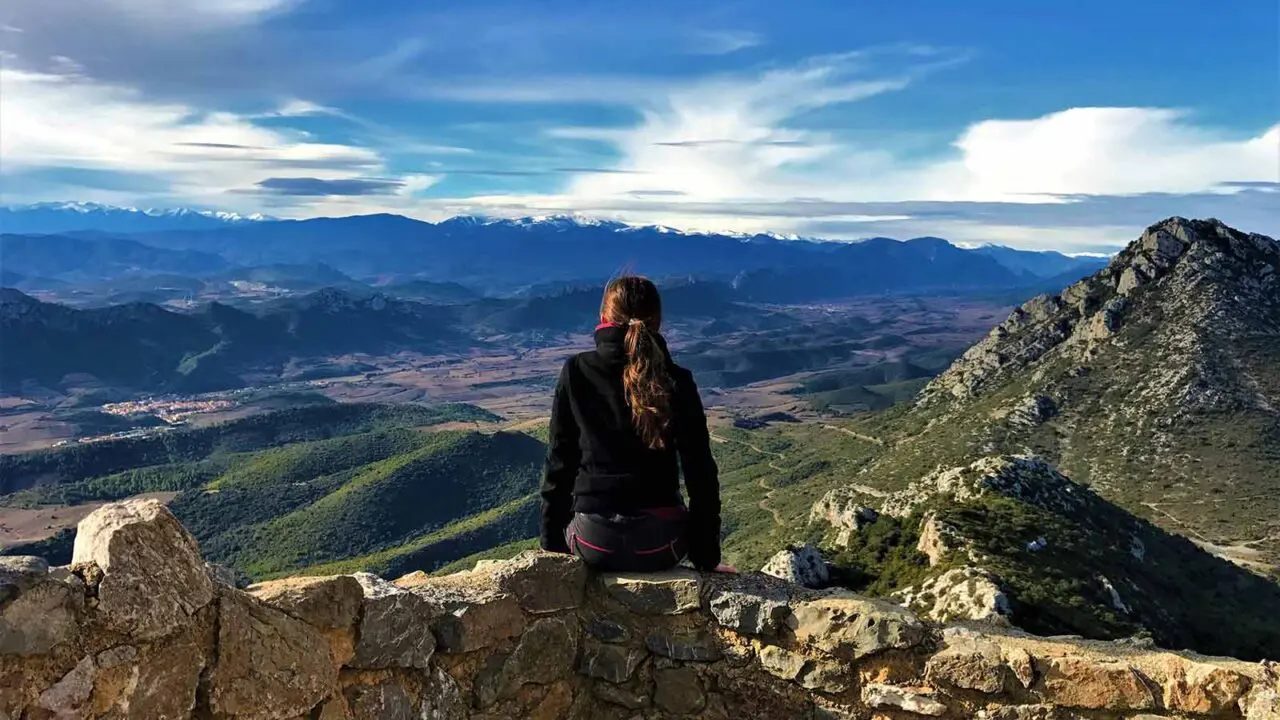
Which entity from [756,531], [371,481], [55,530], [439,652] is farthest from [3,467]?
[439,652]

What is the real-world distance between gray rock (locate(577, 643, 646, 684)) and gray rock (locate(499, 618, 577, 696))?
0.42 feet

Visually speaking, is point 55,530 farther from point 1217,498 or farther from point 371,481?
point 1217,498

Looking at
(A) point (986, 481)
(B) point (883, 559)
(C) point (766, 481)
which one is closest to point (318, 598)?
(B) point (883, 559)

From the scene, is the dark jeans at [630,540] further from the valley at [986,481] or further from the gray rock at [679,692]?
the valley at [986,481]

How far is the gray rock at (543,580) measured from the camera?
574cm

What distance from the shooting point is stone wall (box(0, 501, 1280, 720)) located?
413 centimetres

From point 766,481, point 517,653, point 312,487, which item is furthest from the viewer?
point 312,487

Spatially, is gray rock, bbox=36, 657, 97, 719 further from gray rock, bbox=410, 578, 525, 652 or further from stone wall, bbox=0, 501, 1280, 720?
gray rock, bbox=410, 578, 525, 652

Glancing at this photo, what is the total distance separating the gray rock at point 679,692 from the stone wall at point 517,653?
0.01 meters

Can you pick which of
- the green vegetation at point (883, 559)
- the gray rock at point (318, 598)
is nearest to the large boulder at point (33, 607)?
the gray rock at point (318, 598)

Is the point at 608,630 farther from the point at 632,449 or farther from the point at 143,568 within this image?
the point at 143,568

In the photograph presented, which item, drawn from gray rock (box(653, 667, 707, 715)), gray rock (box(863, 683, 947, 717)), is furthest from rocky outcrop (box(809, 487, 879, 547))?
gray rock (box(863, 683, 947, 717))

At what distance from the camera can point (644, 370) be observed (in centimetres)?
557

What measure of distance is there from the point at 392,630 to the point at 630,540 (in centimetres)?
169
